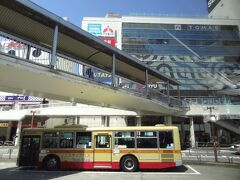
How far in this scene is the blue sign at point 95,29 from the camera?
58.4m

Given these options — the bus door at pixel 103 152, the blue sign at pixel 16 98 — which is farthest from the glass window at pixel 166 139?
the blue sign at pixel 16 98

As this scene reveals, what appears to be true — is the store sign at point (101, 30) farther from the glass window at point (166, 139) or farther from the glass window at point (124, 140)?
the glass window at point (166, 139)

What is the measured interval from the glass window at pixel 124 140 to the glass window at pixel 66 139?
104 inches

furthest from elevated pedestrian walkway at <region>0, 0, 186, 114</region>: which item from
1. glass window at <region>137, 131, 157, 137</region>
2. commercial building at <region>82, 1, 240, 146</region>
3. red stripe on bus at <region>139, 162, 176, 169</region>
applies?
commercial building at <region>82, 1, 240, 146</region>

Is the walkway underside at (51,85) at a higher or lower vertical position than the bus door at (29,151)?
higher

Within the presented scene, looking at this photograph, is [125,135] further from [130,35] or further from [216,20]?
[216,20]

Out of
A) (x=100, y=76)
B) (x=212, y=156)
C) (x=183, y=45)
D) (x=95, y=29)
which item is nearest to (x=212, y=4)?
(x=183, y=45)

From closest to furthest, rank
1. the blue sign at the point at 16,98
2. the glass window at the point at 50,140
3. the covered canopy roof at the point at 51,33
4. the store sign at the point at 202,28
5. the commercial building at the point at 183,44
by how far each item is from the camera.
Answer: the covered canopy roof at the point at 51,33 → the glass window at the point at 50,140 → the blue sign at the point at 16,98 → the commercial building at the point at 183,44 → the store sign at the point at 202,28

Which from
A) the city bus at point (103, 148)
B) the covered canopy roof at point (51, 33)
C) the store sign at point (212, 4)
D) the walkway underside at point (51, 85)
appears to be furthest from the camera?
the store sign at point (212, 4)

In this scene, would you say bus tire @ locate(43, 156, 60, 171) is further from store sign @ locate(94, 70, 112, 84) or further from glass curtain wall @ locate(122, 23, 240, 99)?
glass curtain wall @ locate(122, 23, 240, 99)

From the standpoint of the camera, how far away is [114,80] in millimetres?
17188

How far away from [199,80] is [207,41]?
1075cm

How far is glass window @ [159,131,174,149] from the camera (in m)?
13.9

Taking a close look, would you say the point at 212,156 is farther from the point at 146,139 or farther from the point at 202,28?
the point at 202,28
